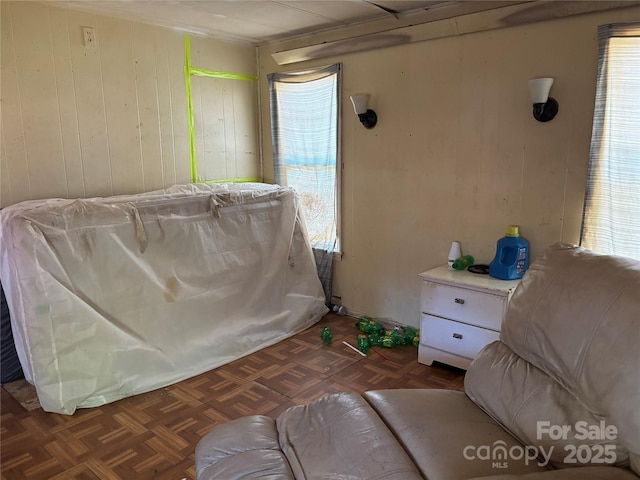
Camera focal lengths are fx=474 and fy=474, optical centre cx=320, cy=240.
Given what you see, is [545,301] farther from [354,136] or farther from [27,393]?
[27,393]

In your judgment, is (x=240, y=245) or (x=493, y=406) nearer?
(x=493, y=406)

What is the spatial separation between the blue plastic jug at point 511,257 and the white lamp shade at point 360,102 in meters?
1.24

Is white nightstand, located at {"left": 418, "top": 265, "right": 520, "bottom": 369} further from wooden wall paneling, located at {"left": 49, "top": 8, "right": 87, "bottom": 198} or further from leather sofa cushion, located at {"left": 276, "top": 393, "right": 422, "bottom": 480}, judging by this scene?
wooden wall paneling, located at {"left": 49, "top": 8, "right": 87, "bottom": 198}

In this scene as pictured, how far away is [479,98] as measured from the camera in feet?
9.15

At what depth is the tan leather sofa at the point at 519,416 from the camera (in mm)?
1179

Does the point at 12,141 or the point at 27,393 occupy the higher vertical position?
the point at 12,141

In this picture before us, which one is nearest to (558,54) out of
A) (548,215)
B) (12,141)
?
(548,215)

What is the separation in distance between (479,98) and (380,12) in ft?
2.82

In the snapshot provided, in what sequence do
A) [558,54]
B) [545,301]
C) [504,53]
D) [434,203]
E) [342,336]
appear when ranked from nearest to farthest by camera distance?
[545,301] < [558,54] < [504,53] < [434,203] < [342,336]

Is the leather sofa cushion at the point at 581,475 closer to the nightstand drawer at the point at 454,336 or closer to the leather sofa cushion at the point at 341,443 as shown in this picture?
the leather sofa cushion at the point at 341,443

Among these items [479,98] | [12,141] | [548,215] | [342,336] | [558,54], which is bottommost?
[342,336]

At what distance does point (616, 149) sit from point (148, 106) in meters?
2.83

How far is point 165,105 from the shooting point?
Result: 11.0 feet

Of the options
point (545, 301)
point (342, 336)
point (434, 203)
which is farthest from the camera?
point (342, 336)
